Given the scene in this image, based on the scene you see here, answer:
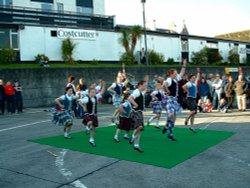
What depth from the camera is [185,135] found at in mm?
10328

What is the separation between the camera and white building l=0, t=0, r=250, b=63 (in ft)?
85.8

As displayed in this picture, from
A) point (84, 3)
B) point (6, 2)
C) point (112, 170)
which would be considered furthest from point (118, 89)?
point (84, 3)

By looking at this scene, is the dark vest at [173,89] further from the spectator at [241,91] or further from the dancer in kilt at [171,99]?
the spectator at [241,91]

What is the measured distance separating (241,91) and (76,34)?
1806 cm

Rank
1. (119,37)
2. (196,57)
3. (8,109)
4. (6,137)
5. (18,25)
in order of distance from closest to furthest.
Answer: (6,137), (8,109), (18,25), (119,37), (196,57)

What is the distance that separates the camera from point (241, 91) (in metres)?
16.2

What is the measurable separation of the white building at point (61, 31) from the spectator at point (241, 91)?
297 inches

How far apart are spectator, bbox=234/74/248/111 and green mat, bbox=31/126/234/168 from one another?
6300 mm

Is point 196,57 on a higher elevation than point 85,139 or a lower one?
higher

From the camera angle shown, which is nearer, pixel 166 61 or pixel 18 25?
pixel 18 25

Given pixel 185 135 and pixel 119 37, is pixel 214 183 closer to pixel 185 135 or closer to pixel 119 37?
pixel 185 135

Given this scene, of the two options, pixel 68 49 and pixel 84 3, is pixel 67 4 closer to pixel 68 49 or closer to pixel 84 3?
pixel 84 3

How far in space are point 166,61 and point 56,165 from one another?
33113 millimetres

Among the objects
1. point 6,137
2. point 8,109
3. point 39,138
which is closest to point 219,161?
point 39,138
